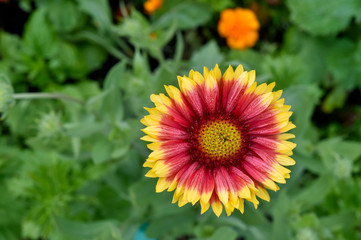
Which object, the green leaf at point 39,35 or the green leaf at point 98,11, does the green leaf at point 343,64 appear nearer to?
the green leaf at point 98,11

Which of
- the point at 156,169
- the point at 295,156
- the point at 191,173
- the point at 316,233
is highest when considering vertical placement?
the point at 156,169

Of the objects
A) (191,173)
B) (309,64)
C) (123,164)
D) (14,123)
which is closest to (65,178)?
(123,164)

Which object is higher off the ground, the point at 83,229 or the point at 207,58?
the point at 207,58

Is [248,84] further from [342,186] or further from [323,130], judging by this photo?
[323,130]

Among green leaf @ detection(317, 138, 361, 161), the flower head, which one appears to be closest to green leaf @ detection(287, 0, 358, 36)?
the flower head

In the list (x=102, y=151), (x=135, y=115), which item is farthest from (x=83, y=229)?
(x=135, y=115)

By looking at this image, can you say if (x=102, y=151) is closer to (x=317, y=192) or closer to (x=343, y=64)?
(x=317, y=192)

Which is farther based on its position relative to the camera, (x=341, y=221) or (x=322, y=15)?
(x=322, y=15)
